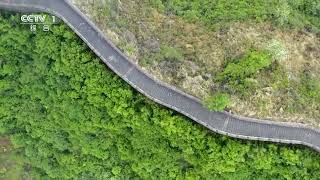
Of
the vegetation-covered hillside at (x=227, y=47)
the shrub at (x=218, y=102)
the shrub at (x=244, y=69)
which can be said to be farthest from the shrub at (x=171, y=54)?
the shrub at (x=218, y=102)

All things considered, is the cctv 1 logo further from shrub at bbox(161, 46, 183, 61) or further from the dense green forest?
shrub at bbox(161, 46, 183, 61)

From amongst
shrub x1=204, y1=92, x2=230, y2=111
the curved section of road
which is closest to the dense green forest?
the curved section of road

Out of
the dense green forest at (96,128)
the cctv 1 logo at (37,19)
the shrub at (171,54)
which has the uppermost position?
the cctv 1 logo at (37,19)

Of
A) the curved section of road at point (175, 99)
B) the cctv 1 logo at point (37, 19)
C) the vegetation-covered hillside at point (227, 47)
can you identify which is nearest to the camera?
the curved section of road at point (175, 99)

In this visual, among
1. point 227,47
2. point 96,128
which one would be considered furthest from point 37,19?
point 227,47

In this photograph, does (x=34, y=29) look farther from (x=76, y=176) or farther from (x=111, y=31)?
(x=76, y=176)

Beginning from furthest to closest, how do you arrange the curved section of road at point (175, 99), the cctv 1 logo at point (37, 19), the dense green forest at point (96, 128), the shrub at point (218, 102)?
the cctv 1 logo at point (37, 19) → the dense green forest at point (96, 128) → the curved section of road at point (175, 99) → the shrub at point (218, 102)

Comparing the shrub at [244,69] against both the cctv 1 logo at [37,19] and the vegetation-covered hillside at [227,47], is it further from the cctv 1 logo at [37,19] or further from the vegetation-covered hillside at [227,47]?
the cctv 1 logo at [37,19]
